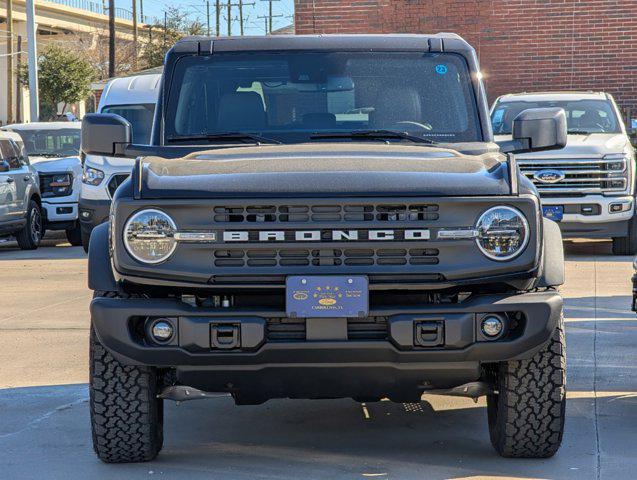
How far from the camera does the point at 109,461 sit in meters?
5.79

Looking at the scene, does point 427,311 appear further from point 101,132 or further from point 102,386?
point 101,132

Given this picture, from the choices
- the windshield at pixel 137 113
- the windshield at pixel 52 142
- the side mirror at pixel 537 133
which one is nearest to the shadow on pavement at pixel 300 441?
the side mirror at pixel 537 133

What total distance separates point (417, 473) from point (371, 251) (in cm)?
103

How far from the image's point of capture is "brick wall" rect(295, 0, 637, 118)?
23797mm

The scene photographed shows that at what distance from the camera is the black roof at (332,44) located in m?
6.91

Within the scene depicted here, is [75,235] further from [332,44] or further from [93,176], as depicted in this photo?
[332,44]

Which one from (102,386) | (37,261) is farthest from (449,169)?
(37,261)

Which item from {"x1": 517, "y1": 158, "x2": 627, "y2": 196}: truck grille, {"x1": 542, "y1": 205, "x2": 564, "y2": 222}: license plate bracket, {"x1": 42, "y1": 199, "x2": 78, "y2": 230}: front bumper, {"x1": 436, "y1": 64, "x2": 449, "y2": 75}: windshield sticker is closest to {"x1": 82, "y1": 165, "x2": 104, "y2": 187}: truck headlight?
{"x1": 42, "y1": 199, "x2": 78, "y2": 230}: front bumper

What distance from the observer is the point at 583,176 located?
1572cm

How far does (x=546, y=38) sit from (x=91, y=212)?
1063 cm

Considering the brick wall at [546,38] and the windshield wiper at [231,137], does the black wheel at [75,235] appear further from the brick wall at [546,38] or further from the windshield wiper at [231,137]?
the windshield wiper at [231,137]

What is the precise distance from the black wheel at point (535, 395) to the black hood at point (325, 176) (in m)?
0.74

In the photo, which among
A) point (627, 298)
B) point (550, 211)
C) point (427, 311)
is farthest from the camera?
point (550, 211)

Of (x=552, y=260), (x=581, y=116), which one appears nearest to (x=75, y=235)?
(x=581, y=116)
